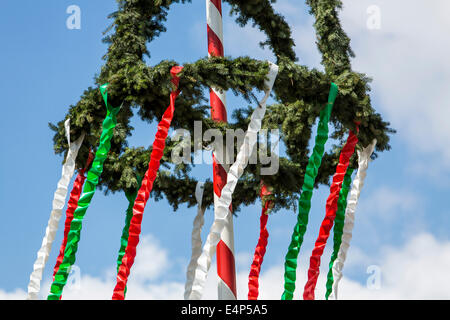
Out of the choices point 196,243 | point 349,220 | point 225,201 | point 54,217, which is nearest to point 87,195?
point 54,217

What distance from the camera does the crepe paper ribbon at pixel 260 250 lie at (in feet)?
34.5

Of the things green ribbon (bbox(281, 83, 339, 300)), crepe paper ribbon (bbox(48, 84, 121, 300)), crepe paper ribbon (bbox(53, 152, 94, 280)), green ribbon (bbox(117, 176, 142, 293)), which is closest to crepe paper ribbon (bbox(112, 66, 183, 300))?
crepe paper ribbon (bbox(48, 84, 121, 300))

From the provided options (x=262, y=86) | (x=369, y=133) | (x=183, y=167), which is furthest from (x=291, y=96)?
(x=183, y=167)

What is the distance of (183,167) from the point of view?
1035cm

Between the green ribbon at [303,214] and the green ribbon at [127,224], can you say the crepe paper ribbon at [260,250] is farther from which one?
the green ribbon at [127,224]

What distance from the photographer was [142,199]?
832 cm

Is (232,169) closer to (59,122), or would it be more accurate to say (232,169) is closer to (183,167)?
(183,167)

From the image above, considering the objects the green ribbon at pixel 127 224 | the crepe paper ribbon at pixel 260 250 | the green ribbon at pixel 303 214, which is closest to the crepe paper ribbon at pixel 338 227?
the crepe paper ribbon at pixel 260 250

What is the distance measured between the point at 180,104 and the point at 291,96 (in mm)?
1544

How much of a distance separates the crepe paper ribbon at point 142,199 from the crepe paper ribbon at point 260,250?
258 centimetres

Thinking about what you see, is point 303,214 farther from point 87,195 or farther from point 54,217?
point 54,217

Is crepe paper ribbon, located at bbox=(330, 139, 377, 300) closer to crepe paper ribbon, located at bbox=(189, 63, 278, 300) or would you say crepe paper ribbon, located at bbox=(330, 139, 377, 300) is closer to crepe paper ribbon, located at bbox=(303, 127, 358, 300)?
crepe paper ribbon, located at bbox=(303, 127, 358, 300)

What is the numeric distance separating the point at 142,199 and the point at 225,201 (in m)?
1.05

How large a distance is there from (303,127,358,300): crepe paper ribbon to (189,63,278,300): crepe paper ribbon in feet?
5.60
